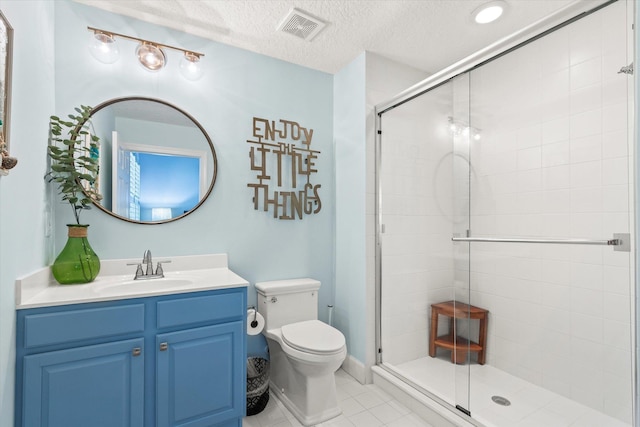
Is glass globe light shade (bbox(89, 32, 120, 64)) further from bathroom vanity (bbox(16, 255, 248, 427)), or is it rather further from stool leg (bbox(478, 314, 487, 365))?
stool leg (bbox(478, 314, 487, 365))

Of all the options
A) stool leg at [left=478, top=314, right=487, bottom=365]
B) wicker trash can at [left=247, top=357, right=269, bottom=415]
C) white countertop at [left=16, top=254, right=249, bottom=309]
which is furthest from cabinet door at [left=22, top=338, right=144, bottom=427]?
stool leg at [left=478, top=314, right=487, bottom=365]

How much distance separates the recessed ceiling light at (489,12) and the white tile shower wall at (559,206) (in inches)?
13.8

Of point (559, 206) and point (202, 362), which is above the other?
point (559, 206)

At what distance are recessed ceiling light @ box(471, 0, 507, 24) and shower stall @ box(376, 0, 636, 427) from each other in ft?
1.15

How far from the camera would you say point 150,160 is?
6.46ft

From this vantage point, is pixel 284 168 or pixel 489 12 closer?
pixel 489 12

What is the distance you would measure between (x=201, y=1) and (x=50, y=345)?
1947 mm

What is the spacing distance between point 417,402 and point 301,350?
2.73ft

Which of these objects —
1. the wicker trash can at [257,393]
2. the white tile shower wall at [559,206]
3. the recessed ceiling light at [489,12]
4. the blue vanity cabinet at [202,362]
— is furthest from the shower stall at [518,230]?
the blue vanity cabinet at [202,362]

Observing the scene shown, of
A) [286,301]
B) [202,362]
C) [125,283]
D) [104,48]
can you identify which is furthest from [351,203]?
[104,48]

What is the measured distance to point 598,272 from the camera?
1.61 meters

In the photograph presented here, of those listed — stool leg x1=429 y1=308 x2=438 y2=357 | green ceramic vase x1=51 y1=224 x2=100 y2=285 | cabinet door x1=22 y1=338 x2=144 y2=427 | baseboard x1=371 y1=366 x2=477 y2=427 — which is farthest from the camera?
stool leg x1=429 y1=308 x2=438 y2=357

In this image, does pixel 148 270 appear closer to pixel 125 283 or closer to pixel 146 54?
pixel 125 283

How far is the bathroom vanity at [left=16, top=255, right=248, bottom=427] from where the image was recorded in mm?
1267
